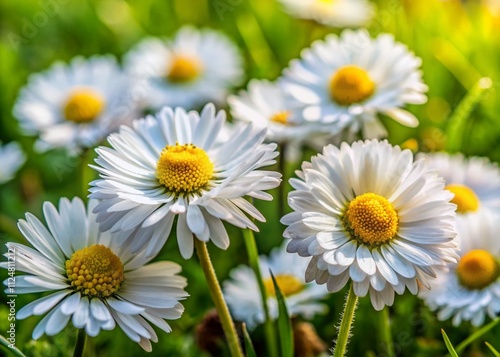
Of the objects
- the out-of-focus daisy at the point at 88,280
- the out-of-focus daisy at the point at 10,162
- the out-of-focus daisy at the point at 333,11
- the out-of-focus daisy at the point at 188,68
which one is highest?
the out-of-focus daisy at the point at 333,11

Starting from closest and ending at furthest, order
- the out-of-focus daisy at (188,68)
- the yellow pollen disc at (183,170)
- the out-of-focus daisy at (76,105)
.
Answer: the yellow pollen disc at (183,170) → the out-of-focus daisy at (76,105) → the out-of-focus daisy at (188,68)

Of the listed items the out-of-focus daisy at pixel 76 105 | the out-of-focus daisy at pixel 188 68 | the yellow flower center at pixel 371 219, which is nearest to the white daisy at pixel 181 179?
the yellow flower center at pixel 371 219

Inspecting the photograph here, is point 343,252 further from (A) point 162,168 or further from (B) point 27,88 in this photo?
(B) point 27,88

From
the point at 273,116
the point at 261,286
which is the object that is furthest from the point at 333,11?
the point at 261,286

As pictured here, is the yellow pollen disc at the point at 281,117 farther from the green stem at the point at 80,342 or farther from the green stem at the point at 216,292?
the green stem at the point at 80,342

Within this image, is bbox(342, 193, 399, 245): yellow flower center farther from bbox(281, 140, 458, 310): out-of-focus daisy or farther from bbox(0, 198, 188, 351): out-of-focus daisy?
bbox(0, 198, 188, 351): out-of-focus daisy

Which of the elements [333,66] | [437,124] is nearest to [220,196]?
[333,66]

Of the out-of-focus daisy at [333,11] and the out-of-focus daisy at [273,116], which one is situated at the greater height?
the out-of-focus daisy at [333,11]

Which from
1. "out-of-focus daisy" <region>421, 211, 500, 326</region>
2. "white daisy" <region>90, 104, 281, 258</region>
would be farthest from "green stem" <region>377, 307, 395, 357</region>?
"white daisy" <region>90, 104, 281, 258</region>
